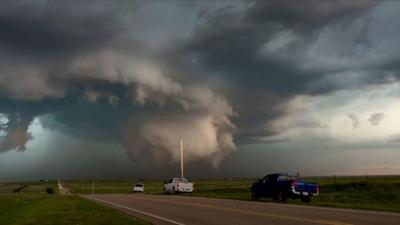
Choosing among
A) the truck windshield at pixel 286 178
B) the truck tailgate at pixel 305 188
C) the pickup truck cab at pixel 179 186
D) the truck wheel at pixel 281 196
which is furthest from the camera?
the pickup truck cab at pixel 179 186

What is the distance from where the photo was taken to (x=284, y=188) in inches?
1308

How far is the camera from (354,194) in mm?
40812

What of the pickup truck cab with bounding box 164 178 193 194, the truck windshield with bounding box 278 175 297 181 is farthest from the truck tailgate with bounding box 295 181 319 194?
the pickup truck cab with bounding box 164 178 193 194

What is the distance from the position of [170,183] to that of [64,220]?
113 ft

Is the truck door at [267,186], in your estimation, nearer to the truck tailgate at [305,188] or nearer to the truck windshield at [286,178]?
the truck windshield at [286,178]

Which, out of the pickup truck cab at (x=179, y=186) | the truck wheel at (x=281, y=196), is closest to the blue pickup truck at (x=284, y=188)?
the truck wheel at (x=281, y=196)

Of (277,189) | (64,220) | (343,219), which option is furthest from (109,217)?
(277,189)

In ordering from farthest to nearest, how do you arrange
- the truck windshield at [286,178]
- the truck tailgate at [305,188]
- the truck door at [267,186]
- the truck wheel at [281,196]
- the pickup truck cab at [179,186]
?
the pickup truck cab at [179,186]
the truck door at [267,186]
the truck windshield at [286,178]
the truck wheel at [281,196]
the truck tailgate at [305,188]

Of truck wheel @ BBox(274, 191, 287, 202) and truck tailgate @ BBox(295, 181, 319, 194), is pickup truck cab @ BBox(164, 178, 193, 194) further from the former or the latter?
truck tailgate @ BBox(295, 181, 319, 194)

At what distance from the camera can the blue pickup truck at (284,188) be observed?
32.4 m

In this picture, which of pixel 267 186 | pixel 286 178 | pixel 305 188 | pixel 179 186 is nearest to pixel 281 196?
pixel 286 178

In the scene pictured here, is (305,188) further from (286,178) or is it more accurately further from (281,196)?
(286,178)

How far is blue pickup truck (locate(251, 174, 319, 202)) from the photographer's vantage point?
1276 inches

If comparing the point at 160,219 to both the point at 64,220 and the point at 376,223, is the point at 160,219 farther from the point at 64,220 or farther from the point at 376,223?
the point at 376,223
